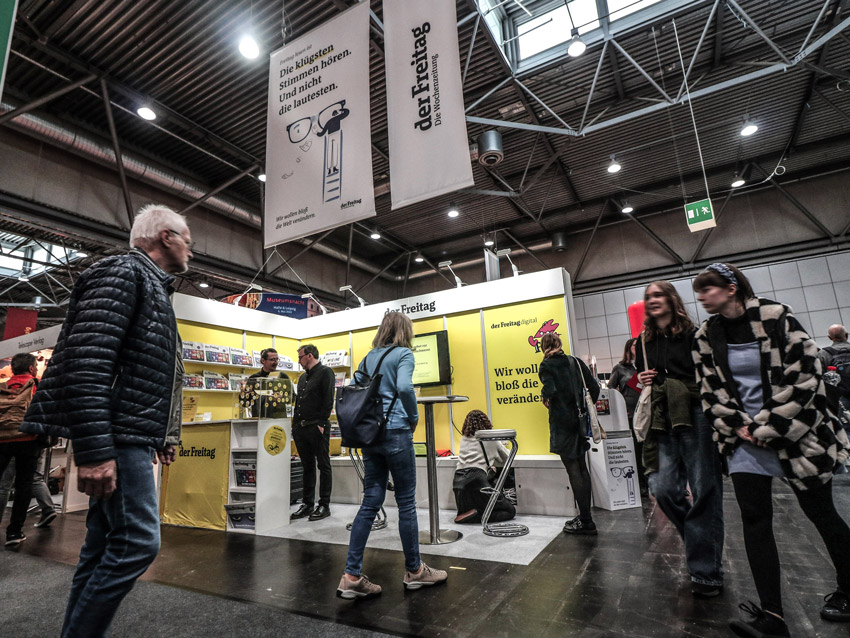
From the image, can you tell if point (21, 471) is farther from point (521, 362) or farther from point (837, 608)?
point (837, 608)

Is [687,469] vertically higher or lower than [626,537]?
higher

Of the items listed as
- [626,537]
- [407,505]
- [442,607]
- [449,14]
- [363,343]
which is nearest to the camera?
[442,607]

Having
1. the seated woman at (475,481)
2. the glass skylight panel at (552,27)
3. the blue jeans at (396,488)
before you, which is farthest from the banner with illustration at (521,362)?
the glass skylight panel at (552,27)

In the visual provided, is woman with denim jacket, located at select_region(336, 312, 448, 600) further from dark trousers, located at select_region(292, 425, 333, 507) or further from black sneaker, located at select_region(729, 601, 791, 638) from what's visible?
dark trousers, located at select_region(292, 425, 333, 507)

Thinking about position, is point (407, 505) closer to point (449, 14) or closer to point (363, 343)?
point (449, 14)

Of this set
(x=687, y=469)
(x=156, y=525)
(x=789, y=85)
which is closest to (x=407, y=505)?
(x=156, y=525)

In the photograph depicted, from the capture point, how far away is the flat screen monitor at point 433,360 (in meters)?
5.73

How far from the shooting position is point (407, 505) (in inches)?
94.8

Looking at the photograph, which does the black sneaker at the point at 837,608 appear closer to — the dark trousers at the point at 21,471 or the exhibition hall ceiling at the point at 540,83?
the dark trousers at the point at 21,471

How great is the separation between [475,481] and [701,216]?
19.5 feet

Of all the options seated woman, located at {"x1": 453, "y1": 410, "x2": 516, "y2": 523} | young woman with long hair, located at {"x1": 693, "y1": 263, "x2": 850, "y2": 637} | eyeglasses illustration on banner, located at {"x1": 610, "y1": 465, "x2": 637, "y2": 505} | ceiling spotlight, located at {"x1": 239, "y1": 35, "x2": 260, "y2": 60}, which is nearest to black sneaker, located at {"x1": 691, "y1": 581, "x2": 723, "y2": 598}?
young woman with long hair, located at {"x1": 693, "y1": 263, "x2": 850, "y2": 637}

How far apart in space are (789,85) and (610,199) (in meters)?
3.73

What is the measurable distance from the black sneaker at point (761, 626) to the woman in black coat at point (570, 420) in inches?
67.0

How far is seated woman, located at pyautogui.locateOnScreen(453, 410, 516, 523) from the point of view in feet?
12.7
